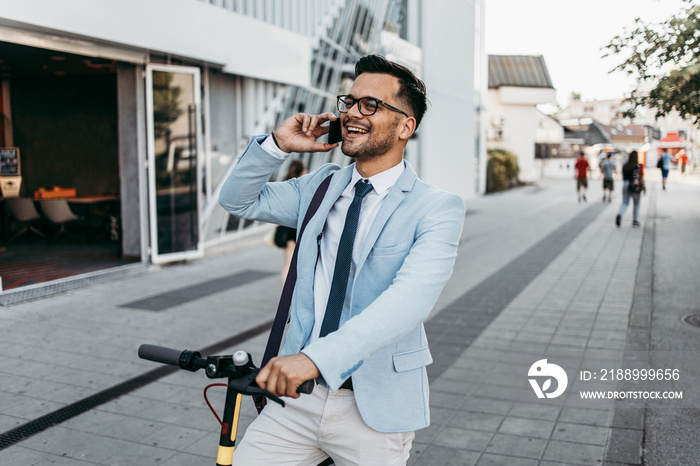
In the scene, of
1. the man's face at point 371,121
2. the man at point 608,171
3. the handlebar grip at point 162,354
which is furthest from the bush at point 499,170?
the handlebar grip at point 162,354

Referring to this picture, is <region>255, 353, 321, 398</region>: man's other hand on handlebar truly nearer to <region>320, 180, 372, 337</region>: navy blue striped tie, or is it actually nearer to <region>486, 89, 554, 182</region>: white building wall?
<region>320, 180, 372, 337</region>: navy blue striped tie

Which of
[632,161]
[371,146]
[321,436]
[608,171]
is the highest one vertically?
[632,161]

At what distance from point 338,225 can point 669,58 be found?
830 centimetres

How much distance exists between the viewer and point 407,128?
7.22ft

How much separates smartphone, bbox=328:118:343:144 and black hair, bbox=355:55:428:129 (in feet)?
0.61

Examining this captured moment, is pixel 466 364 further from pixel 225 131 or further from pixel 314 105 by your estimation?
pixel 314 105

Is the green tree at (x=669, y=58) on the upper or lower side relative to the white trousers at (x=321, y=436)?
upper

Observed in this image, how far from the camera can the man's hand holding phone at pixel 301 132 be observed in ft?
7.22

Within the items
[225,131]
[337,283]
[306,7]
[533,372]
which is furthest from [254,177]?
[306,7]

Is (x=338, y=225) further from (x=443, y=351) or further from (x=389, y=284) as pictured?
(x=443, y=351)

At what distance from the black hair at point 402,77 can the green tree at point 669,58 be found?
22.2 ft

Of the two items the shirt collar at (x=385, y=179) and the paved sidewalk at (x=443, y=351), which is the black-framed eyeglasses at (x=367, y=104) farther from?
the paved sidewalk at (x=443, y=351)

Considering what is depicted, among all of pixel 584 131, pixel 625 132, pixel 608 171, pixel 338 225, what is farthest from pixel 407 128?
pixel 625 132

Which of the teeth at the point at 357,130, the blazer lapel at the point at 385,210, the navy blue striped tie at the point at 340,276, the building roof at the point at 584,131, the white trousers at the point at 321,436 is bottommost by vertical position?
the white trousers at the point at 321,436
